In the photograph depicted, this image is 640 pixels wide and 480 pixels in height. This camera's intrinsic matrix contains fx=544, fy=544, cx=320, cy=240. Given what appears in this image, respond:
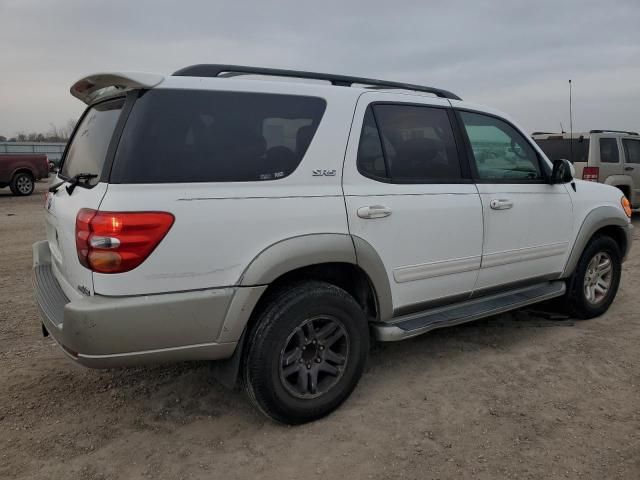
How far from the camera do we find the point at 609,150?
33.5ft

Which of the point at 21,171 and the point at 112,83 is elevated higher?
the point at 21,171

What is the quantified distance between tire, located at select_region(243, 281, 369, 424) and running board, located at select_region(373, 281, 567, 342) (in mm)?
207

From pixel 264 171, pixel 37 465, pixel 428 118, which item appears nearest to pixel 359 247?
pixel 264 171

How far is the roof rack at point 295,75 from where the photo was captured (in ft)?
9.23

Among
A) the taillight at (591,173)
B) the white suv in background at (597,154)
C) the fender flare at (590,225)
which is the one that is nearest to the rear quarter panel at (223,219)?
the fender flare at (590,225)

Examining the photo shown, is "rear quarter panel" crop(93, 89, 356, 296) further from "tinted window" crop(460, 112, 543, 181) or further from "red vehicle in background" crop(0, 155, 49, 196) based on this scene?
"red vehicle in background" crop(0, 155, 49, 196)

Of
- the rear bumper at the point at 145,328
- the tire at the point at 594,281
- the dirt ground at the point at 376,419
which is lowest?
the dirt ground at the point at 376,419

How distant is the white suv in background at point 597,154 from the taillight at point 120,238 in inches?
356

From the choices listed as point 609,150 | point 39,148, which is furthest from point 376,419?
point 39,148

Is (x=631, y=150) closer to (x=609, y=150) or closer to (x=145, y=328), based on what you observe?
(x=609, y=150)

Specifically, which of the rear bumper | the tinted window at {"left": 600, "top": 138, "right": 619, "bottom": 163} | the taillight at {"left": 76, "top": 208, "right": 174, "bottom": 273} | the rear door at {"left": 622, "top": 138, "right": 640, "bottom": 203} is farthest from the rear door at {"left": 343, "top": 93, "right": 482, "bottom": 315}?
the rear door at {"left": 622, "top": 138, "right": 640, "bottom": 203}

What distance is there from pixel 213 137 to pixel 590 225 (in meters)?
3.31

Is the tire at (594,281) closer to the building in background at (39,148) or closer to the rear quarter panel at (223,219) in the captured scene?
the rear quarter panel at (223,219)

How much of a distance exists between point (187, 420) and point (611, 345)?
317cm
